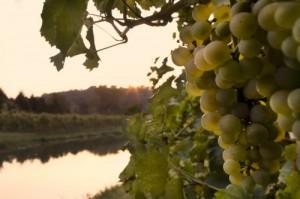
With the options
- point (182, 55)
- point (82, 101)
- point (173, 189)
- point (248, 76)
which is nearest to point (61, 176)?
point (173, 189)

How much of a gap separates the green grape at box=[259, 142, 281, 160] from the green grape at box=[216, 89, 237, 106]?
0.14ft

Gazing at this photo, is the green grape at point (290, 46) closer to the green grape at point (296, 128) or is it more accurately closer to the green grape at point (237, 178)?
the green grape at point (296, 128)

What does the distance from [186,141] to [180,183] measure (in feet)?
3.04

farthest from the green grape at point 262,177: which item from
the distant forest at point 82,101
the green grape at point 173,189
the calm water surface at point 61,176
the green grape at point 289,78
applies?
the distant forest at point 82,101

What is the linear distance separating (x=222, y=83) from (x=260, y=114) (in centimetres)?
4

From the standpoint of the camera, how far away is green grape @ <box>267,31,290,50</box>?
1.03 feet

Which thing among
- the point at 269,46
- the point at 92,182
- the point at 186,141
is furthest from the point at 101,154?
the point at 269,46

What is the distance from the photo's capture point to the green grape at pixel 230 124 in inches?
15.5

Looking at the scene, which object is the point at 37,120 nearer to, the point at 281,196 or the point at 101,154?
the point at 101,154

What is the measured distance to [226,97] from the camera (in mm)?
395

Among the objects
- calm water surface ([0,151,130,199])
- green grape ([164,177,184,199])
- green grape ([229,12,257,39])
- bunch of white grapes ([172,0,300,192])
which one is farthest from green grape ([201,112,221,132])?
calm water surface ([0,151,130,199])

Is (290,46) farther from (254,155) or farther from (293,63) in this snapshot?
(254,155)

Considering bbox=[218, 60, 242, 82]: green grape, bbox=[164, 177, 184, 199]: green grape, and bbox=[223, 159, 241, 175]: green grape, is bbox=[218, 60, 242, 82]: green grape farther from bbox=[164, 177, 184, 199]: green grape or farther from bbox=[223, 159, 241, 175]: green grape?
bbox=[164, 177, 184, 199]: green grape

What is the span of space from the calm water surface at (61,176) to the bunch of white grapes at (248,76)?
38.4 ft
